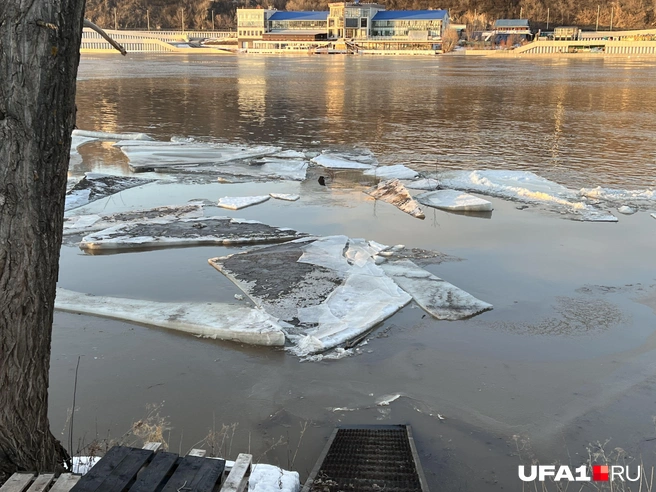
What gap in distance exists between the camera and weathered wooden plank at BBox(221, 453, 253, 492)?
2.63 metres

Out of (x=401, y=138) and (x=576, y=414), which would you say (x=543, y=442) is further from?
(x=401, y=138)

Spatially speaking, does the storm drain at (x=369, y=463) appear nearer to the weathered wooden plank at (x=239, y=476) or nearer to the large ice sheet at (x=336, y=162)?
the weathered wooden plank at (x=239, y=476)

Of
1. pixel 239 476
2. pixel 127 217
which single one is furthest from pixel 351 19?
pixel 239 476

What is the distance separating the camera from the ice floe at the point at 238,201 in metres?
9.08

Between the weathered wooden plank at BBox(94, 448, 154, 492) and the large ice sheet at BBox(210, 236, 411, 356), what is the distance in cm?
204

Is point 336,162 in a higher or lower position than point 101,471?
higher

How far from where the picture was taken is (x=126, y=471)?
2.67 meters

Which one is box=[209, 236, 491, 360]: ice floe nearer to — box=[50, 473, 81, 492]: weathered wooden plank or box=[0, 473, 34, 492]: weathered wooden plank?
box=[50, 473, 81, 492]: weathered wooden plank

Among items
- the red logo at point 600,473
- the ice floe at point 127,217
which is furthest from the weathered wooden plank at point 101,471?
the ice floe at point 127,217

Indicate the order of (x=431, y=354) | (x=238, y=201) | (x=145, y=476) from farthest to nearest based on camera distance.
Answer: (x=238, y=201)
(x=431, y=354)
(x=145, y=476)

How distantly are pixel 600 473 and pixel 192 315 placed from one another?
327 centimetres

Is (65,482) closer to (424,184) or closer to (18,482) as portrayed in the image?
(18,482)

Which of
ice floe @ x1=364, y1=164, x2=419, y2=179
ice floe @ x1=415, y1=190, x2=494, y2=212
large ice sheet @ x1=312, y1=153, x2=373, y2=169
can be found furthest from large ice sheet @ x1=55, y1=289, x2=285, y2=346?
large ice sheet @ x1=312, y1=153, x2=373, y2=169

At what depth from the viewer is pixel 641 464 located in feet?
11.6
